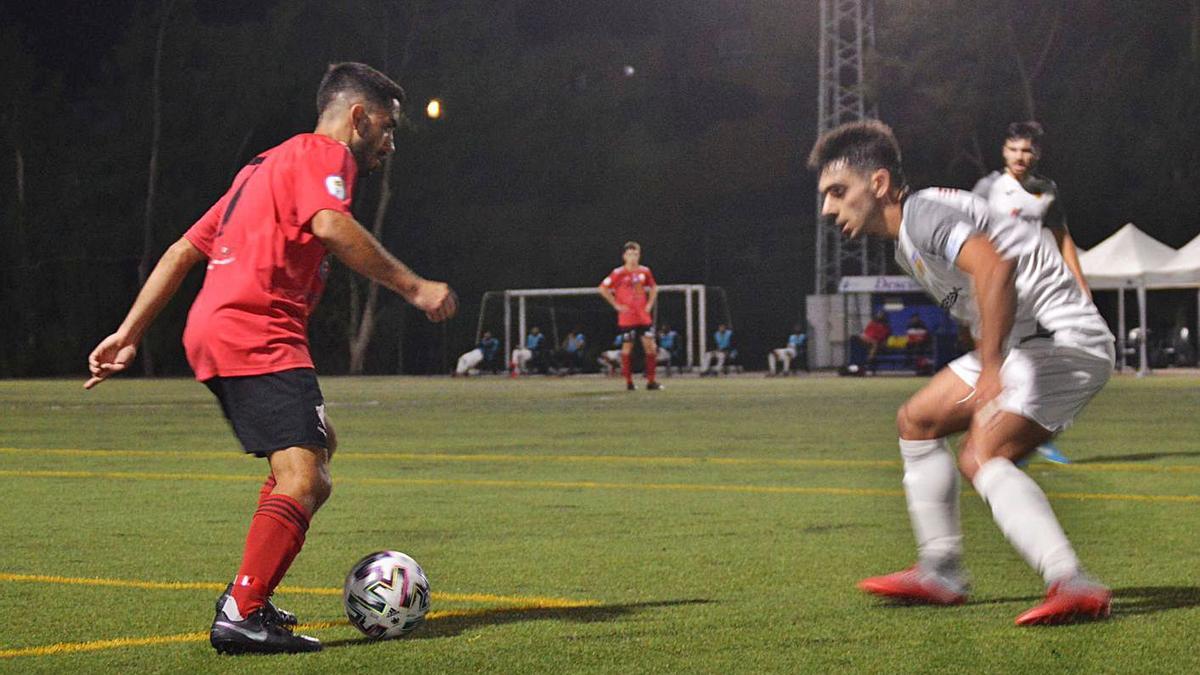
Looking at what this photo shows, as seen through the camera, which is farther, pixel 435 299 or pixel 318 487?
pixel 318 487

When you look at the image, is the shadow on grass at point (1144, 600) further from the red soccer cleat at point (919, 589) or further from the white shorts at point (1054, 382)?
the white shorts at point (1054, 382)

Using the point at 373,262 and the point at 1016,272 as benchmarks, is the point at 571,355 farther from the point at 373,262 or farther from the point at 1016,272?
the point at 373,262

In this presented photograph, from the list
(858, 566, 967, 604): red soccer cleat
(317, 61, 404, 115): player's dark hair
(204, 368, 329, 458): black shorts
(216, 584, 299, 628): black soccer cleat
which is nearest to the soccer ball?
(216, 584, 299, 628): black soccer cleat

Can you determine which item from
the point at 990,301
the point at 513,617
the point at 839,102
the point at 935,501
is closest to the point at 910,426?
the point at 935,501

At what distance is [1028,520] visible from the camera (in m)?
5.14

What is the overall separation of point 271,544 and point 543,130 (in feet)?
163

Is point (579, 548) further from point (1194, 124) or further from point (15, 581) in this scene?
point (1194, 124)

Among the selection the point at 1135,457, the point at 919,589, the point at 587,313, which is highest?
the point at 587,313

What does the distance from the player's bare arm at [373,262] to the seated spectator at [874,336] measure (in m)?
31.9

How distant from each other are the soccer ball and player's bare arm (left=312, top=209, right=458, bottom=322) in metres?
0.82

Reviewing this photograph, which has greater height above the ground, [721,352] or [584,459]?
[721,352]

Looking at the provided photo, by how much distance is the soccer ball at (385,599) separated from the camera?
496cm

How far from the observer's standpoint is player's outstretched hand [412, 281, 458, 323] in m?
4.71

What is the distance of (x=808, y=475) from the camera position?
10.8 m
